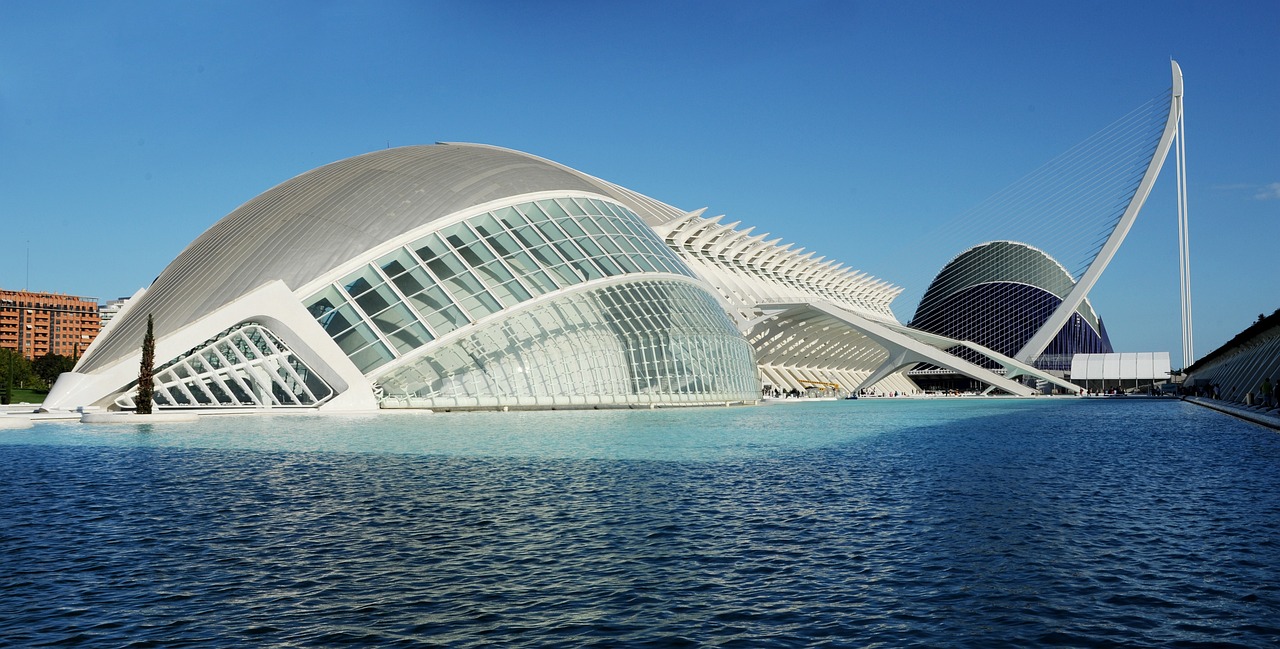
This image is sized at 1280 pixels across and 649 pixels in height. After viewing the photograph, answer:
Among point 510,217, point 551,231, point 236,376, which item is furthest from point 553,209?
point 236,376

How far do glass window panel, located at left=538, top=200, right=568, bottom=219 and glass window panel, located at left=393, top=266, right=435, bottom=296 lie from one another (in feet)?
24.8

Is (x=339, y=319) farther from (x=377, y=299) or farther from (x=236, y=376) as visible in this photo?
(x=236, y=376)

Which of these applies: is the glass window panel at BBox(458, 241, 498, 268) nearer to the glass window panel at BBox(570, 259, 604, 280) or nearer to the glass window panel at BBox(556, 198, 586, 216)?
the glass window panel at BBox(570, 259, 604, 280)

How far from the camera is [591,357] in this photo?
135 feet

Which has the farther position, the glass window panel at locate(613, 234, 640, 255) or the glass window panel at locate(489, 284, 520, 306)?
the glass window panel at locate(613, 234, 640, 255)

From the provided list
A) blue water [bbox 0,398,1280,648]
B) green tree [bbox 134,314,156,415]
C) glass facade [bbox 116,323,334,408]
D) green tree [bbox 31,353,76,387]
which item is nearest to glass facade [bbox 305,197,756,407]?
glass facade [bbox 116,323,334,408]

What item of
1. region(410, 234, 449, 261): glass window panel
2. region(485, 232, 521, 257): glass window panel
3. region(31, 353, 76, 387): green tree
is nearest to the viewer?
region(410, 234, 449, 261): glass window panel

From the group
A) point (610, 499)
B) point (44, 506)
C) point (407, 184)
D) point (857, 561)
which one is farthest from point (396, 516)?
point (407, 184)

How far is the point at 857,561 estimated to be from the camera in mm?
9336

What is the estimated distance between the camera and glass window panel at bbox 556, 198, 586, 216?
4381 centimetres

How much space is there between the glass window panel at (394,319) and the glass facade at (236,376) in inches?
112

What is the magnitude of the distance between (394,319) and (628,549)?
27.2m

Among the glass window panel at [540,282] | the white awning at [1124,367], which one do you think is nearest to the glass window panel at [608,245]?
the glass window panel at [540,282]

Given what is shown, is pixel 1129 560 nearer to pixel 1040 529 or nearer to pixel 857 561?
pixel 1040 529
